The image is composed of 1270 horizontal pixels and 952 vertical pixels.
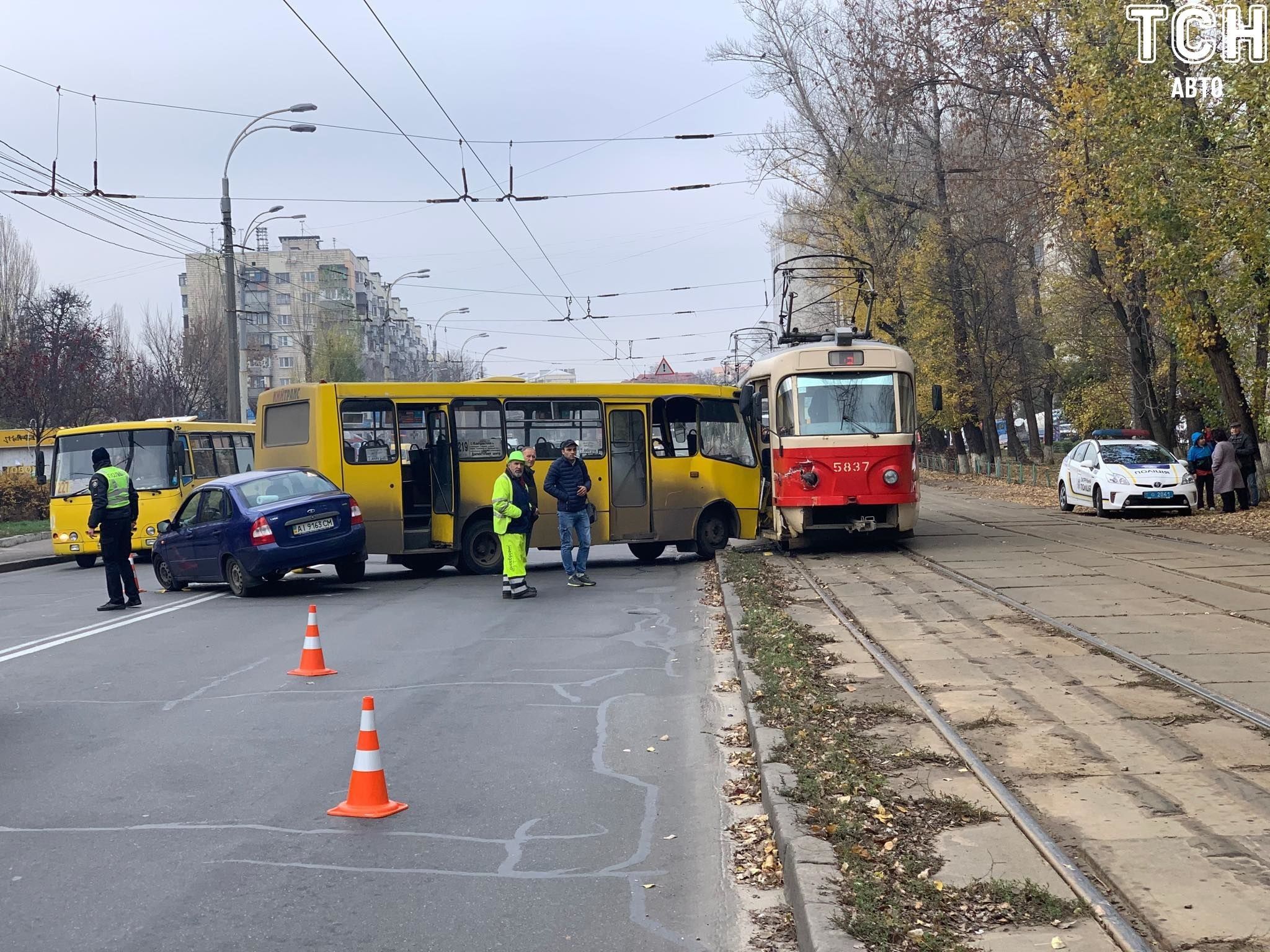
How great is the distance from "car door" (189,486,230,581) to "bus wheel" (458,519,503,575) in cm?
334

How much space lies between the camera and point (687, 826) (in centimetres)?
605

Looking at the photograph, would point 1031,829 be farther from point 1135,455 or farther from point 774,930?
point 1135,455

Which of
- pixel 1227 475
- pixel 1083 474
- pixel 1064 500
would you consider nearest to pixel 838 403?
pixel 1227 475

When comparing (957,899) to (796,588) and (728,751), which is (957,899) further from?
(796,588)

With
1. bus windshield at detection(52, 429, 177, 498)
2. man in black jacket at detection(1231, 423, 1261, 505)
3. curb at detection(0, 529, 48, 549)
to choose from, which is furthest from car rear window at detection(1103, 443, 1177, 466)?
curb at detection(0, 529, 48, 549)

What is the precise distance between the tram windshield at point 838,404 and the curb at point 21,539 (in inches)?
693

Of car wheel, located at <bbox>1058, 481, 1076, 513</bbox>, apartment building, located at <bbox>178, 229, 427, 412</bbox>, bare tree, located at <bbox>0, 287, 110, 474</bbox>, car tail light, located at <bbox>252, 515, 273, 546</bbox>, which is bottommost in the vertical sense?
car wheel, located at <bbox>1058, 481, 1076, 513</bbox>

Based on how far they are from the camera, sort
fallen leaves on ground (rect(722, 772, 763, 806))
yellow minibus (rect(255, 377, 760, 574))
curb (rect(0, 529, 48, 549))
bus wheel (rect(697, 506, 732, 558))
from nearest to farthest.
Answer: fallen leaves on ground (rect(722, 772, 763, 806)) → yellow minibus (rect(255, 377, 760, 574)) → bus wheel (rect(697, 506, 732, 558)) → curb (rect(0, 529, 48, 549))

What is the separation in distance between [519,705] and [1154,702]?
3921mm

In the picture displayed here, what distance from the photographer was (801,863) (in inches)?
196

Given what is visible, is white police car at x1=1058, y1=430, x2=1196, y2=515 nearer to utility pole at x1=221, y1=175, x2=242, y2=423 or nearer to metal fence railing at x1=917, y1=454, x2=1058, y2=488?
metal fence railing at x1=917, y1=454, x2=1058, y2=488

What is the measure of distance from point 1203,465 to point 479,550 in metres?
15.1

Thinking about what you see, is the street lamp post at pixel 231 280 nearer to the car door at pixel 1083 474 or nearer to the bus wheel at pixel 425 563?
the bus wheel at pixel 425 563

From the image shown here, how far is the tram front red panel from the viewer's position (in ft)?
60.3
